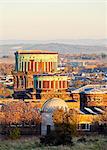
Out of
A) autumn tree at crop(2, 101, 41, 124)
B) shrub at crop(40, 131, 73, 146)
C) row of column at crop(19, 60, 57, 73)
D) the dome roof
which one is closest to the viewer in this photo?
shrub at crop(40, 131, 73, 146)

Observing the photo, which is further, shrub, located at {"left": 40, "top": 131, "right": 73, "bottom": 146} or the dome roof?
the dome roof

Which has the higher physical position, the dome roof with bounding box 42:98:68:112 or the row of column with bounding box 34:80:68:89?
the dome roof with bounding box 42:98:68:112

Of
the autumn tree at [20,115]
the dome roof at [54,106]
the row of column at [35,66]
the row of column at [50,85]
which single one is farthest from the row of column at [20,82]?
the dome roof at [54,106]

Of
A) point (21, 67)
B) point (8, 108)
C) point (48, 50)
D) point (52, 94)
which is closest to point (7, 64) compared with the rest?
point (48, 50)

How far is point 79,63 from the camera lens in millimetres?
35844

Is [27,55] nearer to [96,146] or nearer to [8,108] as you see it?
[8,108]

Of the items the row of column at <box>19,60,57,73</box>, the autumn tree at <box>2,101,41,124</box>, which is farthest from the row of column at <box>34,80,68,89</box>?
the autumn tree at <box>2,101,41,124</box>

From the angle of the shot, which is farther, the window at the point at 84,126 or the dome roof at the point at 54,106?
the dome roof at the point at 54,106

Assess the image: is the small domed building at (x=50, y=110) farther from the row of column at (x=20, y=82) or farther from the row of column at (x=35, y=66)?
the row of column at (x=35, y=66)

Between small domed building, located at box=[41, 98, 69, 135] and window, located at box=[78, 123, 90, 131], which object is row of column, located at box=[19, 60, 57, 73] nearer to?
small domed building, located at box=[41, 98, 69, 135]

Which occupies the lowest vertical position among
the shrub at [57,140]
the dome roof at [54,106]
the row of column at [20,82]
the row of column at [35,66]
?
the row of column at [20,82]

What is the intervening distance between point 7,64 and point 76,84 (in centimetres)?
689

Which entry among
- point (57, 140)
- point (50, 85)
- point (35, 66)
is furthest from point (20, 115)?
point (35, 66)

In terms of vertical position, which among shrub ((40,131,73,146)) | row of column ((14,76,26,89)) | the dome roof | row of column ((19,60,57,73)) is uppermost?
shrub ((40,131,73,146))
